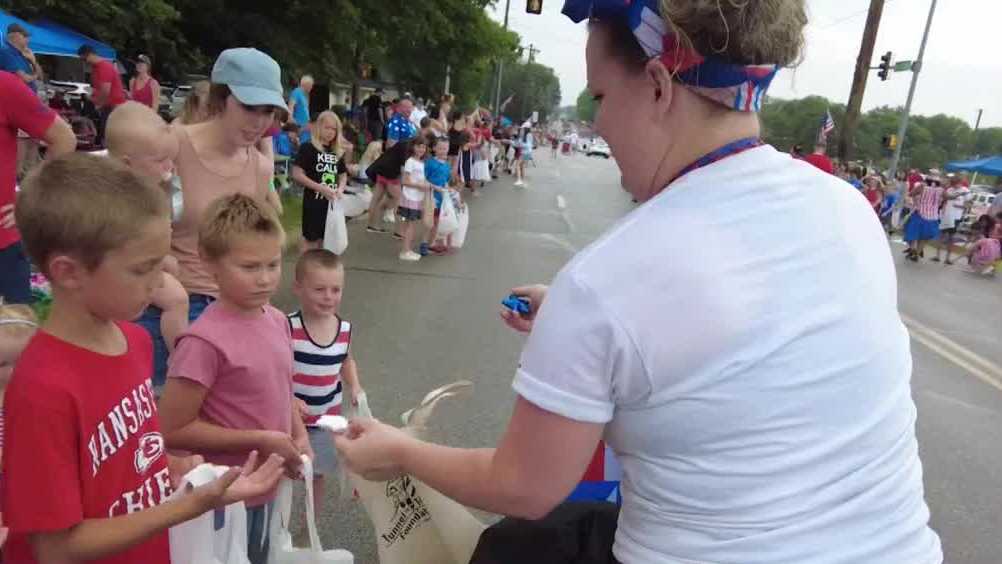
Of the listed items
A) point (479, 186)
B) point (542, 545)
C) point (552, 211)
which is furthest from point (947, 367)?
point (479, 186)

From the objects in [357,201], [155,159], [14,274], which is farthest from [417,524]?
[357,201]

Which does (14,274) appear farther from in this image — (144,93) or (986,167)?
(986,167)

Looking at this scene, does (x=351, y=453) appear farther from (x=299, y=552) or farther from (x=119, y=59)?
(x=119, y=59)

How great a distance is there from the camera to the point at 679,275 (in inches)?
44.4

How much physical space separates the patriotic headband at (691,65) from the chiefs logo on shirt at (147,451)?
131 cm

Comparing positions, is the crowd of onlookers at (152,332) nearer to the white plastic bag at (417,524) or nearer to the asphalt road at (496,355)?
the white plastic bag at (417,524)

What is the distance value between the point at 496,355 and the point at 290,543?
410 cm

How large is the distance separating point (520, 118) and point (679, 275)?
309ft

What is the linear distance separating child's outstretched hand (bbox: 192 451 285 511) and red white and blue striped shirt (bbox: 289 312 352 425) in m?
1.26

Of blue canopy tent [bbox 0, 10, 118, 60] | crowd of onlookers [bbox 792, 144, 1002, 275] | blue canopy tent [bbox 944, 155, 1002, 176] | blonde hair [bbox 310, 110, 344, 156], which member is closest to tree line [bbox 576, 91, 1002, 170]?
blue canopy tent [bbox 944, 155, 1002, 176]

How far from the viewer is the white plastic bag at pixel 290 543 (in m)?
1.91

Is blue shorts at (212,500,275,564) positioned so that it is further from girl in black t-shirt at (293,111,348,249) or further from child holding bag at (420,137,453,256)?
child holding bag at (420,137,453,256)

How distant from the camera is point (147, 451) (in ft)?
5.57

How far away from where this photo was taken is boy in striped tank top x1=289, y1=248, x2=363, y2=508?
2.89 m
